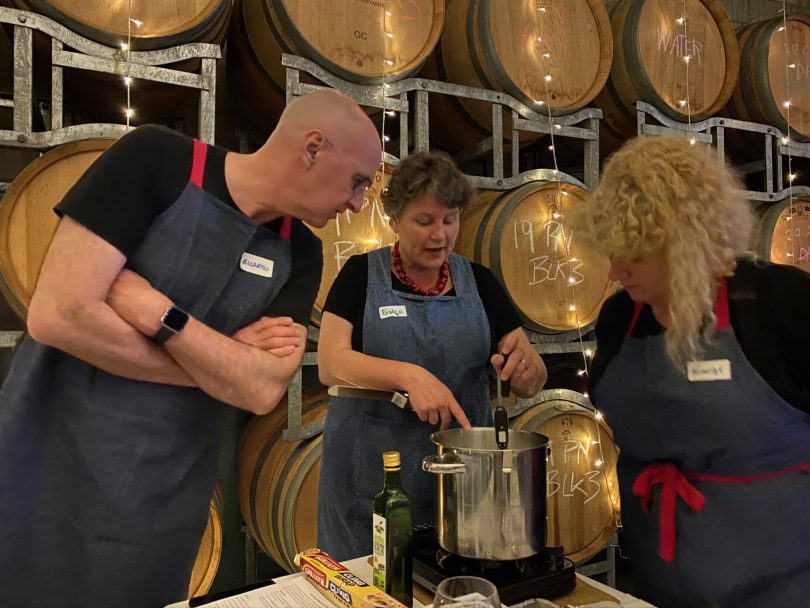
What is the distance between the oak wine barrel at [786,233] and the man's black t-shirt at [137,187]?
3.03 m

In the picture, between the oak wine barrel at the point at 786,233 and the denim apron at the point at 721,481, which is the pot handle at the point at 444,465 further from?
the oak wine barrel at the point at 786,233

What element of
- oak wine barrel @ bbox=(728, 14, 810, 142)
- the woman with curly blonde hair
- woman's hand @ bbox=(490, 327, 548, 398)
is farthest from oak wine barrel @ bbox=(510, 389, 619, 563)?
oak wine barrel @ bbox=(728, 14, 810, 142)

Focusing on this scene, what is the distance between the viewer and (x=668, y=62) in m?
3.19

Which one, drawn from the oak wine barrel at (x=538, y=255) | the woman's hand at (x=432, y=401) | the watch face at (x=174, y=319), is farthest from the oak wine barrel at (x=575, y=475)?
the watch face at (x=174, y=319)

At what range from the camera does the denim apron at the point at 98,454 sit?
137 cm

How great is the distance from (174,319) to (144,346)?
9 centimetres

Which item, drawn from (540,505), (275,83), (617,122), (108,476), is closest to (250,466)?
(108,476)

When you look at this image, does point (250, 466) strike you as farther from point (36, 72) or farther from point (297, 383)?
point (36, 72)

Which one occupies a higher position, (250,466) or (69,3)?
(69,3)

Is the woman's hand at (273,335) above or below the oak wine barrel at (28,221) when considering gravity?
below

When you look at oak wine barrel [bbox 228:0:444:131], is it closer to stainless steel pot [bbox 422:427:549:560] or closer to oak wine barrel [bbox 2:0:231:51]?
oak wine barrel [bbox 2:0:231:51]

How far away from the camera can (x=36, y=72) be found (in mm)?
2365

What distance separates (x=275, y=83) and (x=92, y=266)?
1552mm

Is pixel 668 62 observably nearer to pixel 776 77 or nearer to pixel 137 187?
pixel 776 77
